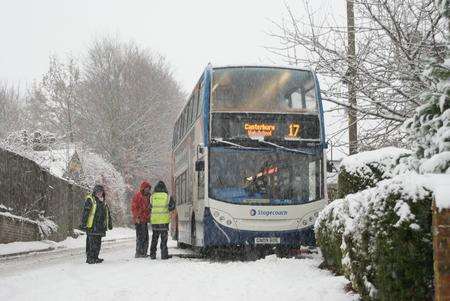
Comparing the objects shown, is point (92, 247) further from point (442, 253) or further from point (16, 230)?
point (442, 253)

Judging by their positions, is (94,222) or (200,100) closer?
(94,222)

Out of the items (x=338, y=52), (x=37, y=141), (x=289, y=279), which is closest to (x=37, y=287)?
(x=289, y=279)

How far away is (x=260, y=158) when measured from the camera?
14406mm

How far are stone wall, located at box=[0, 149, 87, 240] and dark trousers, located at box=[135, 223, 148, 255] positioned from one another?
24.8 ft

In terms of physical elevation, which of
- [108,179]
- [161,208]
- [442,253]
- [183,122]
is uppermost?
[183,122]

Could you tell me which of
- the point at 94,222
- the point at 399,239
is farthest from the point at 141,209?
the point at 399,239

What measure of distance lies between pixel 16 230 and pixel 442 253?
62.6ft

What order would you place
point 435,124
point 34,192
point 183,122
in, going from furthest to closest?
point 34,192, point 183,122, point 435,124

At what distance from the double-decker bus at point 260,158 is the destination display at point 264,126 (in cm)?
2

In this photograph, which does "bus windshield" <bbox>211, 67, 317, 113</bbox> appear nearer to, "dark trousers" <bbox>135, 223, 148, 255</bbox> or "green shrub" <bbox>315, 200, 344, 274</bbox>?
"dark trousers" <bbox>135, 223, 148, 255</bbox>

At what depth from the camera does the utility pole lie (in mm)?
12750

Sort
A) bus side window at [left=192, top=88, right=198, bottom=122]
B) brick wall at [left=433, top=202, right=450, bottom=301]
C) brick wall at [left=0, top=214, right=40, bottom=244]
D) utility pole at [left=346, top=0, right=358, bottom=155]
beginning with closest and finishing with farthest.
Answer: brick wall at [left=433, top=202, right=450, bottom=301] < utility pole at [left=346, top=0, right=358, bottom=155] < bus side window at [left=192, top=88, right=198, bottom=122] < brick wall at [left=0, top=214, right=40, bottom=244]

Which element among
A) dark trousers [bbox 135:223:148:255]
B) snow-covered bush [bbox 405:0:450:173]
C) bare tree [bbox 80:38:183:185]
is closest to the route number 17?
dark trousers [bbox 135:223:148:255]

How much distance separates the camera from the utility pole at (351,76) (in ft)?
41.8
